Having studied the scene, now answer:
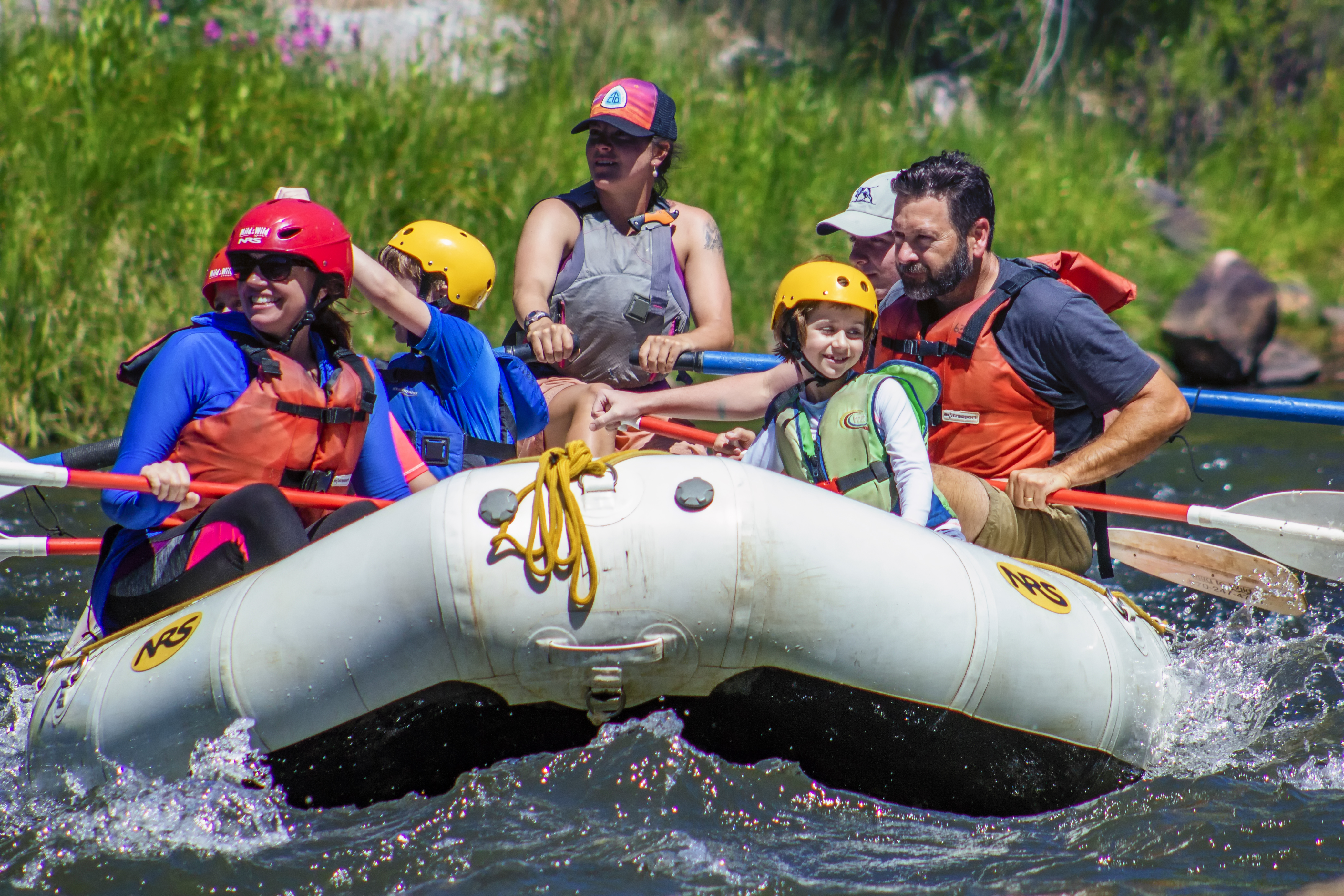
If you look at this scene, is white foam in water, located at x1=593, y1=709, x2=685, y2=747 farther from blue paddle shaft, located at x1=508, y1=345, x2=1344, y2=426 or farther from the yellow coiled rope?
blue paddle shaft, located at x1=508, y1=345, x2=1344, y2=426

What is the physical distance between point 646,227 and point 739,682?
2.20m

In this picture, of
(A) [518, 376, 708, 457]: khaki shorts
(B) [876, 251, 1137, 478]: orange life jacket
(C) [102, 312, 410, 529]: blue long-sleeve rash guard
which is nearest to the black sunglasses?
(C) [102, 312, 410, 529]: blue long-sleeve rash guard

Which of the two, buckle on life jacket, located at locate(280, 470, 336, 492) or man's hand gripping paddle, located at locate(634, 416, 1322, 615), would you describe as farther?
man's hand gripping paddle, located at locate(634, 416, 1322, 615)

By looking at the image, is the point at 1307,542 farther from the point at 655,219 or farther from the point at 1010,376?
the point at 655,219

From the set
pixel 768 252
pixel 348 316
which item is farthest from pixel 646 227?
pixel 768 252

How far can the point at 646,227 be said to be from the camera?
4430 mm

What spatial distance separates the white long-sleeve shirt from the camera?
299 cm

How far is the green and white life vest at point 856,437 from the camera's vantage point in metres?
3.08

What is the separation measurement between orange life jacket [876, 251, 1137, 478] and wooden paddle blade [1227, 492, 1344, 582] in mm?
581

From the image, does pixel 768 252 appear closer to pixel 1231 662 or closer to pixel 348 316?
pixel 348 316

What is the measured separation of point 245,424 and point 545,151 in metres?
5.85

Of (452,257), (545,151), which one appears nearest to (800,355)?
(452,257)

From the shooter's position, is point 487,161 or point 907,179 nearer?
point 907,179

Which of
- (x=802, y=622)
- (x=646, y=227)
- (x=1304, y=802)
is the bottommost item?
(x=1304, y=802)
